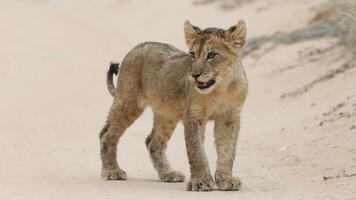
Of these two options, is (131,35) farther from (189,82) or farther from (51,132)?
(189,82)

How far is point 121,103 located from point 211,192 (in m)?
1.85

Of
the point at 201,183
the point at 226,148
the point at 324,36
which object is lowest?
the point at 201,183

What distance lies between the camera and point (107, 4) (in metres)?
34.9

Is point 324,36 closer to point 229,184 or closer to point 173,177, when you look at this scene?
point 173,177

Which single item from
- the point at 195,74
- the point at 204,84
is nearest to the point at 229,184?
the point at 204,84

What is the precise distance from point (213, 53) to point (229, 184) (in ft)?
3.94

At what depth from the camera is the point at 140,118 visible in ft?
55.8

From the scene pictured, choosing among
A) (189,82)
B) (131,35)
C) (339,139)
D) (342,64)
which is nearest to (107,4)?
(131,35)

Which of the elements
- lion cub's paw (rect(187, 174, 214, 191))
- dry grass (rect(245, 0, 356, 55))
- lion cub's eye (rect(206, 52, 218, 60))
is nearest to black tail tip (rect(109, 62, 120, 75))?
lion cub's eye (rect(206, 52, 218, 60))

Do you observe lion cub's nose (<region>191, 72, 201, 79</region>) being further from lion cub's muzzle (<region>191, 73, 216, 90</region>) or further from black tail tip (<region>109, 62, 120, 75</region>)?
black tail tip (<region>109, 62, 120, 75</region>)

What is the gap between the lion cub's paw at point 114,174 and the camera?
11172 mm

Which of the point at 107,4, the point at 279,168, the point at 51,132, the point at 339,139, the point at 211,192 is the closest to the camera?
the point at 211,192

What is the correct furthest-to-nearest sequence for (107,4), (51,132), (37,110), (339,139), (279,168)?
(107,4)
(37,110)
(51,132)
(339,139)
(279,168)

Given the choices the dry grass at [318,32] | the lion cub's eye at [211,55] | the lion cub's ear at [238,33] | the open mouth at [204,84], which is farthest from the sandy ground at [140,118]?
the lion cub's ear at [238,33]
